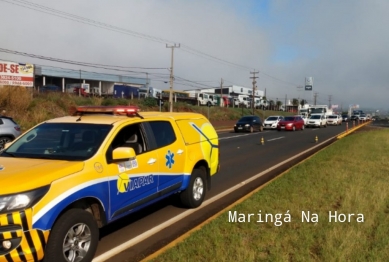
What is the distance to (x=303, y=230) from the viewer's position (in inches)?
215

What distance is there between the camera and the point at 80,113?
626cm

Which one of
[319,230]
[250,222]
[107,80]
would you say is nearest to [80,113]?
[250,222]

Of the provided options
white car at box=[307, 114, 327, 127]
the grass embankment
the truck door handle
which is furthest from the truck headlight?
white car at box=[307, 114, 327, 127]

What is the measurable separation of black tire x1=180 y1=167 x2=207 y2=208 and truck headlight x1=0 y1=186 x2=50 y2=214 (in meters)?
3.47

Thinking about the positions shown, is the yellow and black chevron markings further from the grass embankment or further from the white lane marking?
the grass embankment

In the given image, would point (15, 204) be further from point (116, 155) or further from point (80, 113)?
point (80, 113)

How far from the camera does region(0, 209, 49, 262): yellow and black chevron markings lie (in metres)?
3.70

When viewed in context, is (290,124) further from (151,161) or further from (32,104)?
(151,161)

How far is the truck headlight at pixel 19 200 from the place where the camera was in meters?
3.73

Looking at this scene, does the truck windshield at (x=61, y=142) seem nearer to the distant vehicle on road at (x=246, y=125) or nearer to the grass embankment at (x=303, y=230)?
the grass embankment at (x=303, y=230)

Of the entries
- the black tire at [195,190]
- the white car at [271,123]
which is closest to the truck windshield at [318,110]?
the white car at [271,123]

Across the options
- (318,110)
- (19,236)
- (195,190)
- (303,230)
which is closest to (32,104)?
(195,190)

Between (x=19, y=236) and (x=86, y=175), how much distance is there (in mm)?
1006

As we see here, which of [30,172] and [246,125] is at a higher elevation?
[30,172]
